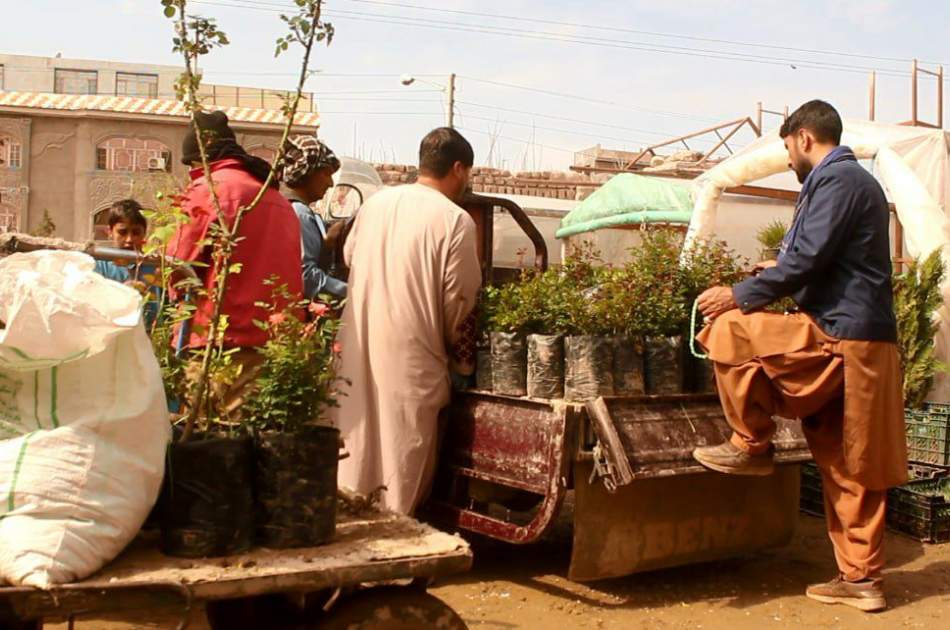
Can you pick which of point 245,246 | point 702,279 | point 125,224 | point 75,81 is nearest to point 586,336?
point 702,279

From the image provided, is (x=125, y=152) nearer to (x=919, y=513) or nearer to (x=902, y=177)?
(x=902, y=177)

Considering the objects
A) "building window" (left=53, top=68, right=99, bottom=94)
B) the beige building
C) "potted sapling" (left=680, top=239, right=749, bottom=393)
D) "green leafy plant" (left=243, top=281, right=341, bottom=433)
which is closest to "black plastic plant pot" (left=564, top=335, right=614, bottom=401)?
"potted sapling" (left=680, top=239, right=749, bottom=393)

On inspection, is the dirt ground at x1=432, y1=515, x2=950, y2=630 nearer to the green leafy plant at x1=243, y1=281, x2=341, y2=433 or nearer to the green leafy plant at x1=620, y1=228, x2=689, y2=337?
the green leafy plant at x1=620, y1=228, x2=689, y2=337

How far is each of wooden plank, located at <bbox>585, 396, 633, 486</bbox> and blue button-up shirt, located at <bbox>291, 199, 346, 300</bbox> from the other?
1.47 metres

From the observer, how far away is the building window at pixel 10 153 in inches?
1144

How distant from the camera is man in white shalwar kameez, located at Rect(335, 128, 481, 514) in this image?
460 cm

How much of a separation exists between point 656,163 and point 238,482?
2102 centimetres

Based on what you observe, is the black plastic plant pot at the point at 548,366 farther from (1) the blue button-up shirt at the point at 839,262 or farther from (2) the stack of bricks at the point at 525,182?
(2) the stack of bricks at the point at 525,182

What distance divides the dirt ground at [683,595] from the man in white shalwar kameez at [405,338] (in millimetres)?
595

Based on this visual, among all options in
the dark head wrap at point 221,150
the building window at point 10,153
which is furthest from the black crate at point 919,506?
the building window at point 10,153

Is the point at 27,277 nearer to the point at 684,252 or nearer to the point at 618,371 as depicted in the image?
the point at 618,371

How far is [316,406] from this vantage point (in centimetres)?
283

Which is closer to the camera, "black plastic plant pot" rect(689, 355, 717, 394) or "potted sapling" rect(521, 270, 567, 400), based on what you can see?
"potted sapling" rect(521, 270, 567, 400)

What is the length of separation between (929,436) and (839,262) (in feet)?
11.0
